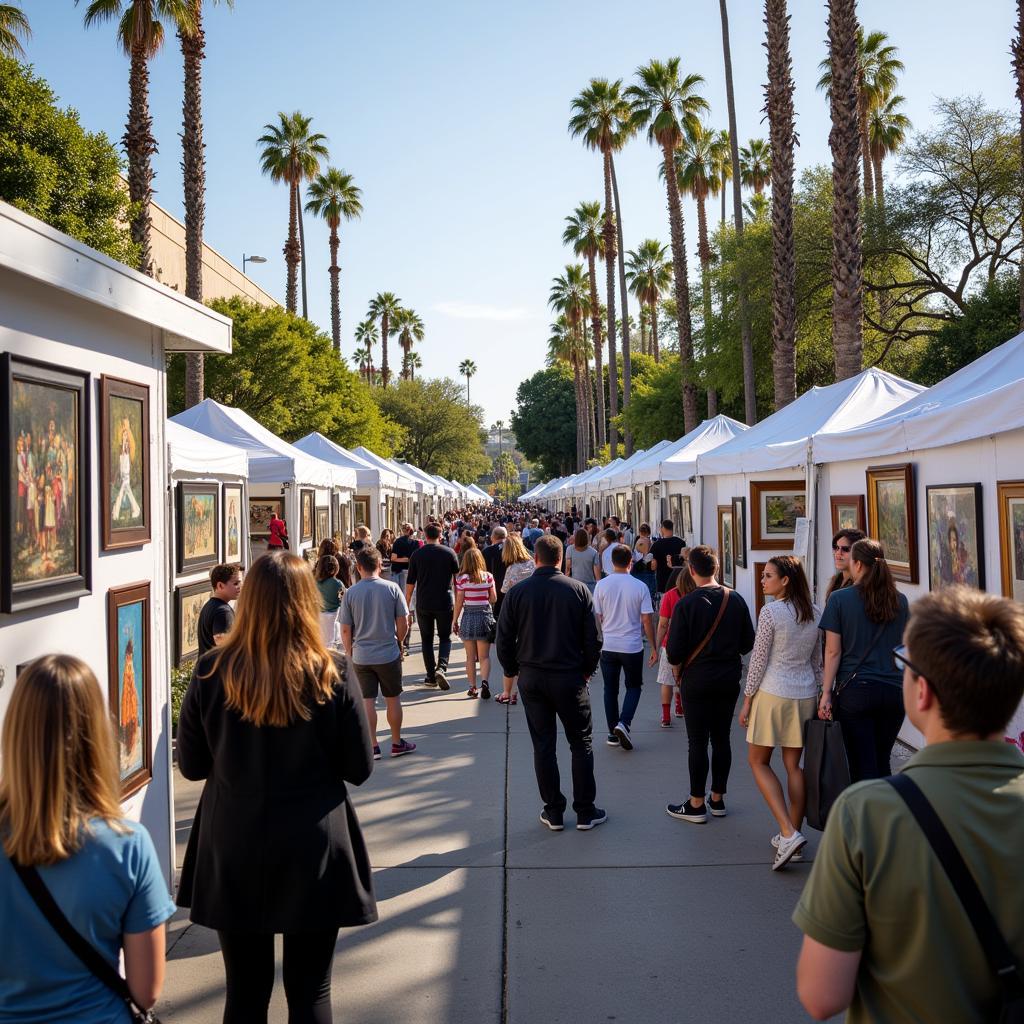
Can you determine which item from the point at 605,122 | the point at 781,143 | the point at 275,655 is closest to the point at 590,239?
the point at 605,122

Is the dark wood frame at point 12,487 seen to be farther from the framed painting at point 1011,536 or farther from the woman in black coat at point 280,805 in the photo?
the framed painting at point 1011,536

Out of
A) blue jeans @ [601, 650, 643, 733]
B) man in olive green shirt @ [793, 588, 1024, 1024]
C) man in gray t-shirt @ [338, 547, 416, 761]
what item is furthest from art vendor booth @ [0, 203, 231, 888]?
blue jeans @ [601, 650, 643, 733]

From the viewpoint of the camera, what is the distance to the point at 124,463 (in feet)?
16.0

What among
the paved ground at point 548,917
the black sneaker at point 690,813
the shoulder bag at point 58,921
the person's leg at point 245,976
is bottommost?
the paved ground at point 548,917

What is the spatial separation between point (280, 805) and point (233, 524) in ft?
28.1

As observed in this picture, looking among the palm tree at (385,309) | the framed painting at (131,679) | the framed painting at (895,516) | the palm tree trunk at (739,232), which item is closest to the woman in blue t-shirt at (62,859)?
the framed painting at (131,679)

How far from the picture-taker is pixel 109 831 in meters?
2.18

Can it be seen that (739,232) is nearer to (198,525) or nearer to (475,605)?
(475,605)

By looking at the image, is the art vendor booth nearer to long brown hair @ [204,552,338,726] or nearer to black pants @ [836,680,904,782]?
long brown hair @ [204,552,338,726]

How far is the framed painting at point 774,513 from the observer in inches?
488

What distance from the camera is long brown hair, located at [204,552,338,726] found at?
3098 mm

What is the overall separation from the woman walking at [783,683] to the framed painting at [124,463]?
3.48 m

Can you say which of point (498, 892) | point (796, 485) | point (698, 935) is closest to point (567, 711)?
point (498, 892)

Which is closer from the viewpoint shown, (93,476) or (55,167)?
(93,476)
